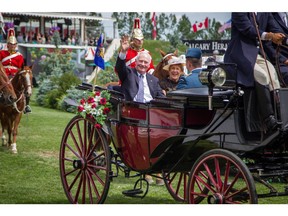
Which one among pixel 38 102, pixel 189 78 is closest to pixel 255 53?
pixel 189 78

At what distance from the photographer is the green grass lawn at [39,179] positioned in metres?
6.51

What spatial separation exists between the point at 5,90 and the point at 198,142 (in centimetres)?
582

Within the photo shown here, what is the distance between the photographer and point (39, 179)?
7.81 meters

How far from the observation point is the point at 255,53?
4598mm

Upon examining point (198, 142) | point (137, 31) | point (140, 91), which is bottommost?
point (198, 142)

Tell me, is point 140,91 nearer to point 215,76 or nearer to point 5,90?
point 215,76

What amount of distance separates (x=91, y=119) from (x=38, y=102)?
51.4 ft

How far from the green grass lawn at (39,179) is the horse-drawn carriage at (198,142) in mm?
675

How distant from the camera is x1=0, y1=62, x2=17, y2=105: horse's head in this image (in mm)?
9977

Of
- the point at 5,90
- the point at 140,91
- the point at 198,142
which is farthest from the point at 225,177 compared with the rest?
the point at 5,90

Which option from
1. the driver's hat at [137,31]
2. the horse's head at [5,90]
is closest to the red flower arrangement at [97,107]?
the driver's hat at [137,31]

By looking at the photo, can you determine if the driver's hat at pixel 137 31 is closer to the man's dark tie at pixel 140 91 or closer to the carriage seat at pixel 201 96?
the man's dark tie at pixel 140 91

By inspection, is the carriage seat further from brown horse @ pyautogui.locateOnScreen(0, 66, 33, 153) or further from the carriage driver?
the carriage driver

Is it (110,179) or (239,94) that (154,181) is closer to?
(110,179)
